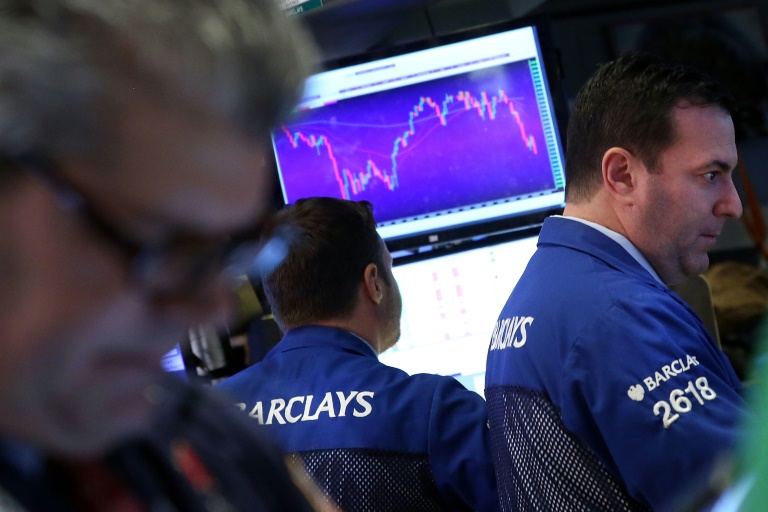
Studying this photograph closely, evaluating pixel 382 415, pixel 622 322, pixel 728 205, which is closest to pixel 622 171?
pixel 728 205

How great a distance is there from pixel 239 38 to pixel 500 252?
197cm

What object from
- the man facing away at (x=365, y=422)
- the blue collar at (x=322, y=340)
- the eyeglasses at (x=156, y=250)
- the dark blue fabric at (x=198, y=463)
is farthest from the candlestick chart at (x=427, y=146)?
the eyeglasses at (x=156, y=250)

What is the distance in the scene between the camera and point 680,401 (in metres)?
1.40

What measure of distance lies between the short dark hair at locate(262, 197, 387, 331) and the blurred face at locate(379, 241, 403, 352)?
76 millimetres

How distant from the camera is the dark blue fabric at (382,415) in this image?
192 centimetres

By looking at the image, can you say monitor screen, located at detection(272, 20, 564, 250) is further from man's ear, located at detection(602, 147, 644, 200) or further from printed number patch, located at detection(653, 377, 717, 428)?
printed number patch, located at detection(653, 377, 717, 428)

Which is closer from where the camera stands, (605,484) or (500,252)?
(605,484)

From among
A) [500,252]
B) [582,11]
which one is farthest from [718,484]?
[582,11]

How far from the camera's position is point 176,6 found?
0.56 meters

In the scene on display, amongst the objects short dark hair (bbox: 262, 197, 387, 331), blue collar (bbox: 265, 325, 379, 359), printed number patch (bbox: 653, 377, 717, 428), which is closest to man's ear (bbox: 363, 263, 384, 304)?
short dark hair (bbox: 262, 197, 387, 331)

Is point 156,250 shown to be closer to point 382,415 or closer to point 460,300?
point 382,415

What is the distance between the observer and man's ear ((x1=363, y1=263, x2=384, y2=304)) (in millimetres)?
2242

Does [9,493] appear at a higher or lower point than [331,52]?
lower

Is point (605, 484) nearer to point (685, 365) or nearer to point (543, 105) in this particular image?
point (685, 365)
